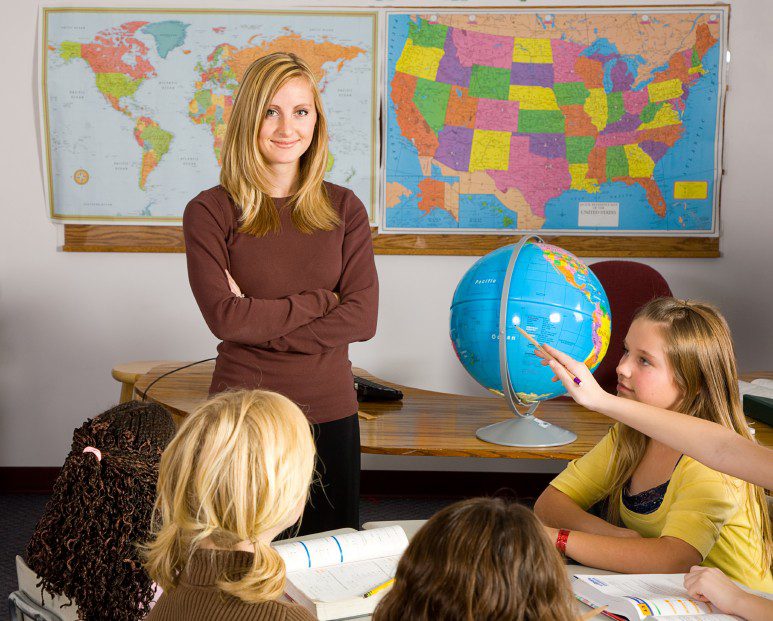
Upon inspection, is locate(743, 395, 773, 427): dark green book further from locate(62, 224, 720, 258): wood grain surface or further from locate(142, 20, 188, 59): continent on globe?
locate(142, 20, 188, 59): continent on globe

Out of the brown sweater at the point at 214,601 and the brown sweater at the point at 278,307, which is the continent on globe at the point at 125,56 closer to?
the brown sweater at the point at 278,307

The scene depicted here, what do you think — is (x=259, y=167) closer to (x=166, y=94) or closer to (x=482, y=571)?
(x=482, y=571)

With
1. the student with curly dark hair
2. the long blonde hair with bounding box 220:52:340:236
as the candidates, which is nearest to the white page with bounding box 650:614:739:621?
the student with curly dark hair

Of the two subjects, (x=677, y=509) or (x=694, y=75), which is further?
(x=694, y=75)

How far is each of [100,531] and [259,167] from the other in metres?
1.00

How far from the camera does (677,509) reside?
169 centimetres

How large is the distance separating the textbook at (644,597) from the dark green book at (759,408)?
1217 mm

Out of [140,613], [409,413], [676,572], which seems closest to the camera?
[140,613]

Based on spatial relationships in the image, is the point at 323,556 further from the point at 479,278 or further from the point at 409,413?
the point at 409,413

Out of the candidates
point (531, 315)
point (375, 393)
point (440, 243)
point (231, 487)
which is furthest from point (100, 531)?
point (440, 243)

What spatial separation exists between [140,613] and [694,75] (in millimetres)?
3247

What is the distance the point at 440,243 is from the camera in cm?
394

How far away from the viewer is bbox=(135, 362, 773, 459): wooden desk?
2.34m

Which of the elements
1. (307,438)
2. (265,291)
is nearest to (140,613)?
(307,438)
